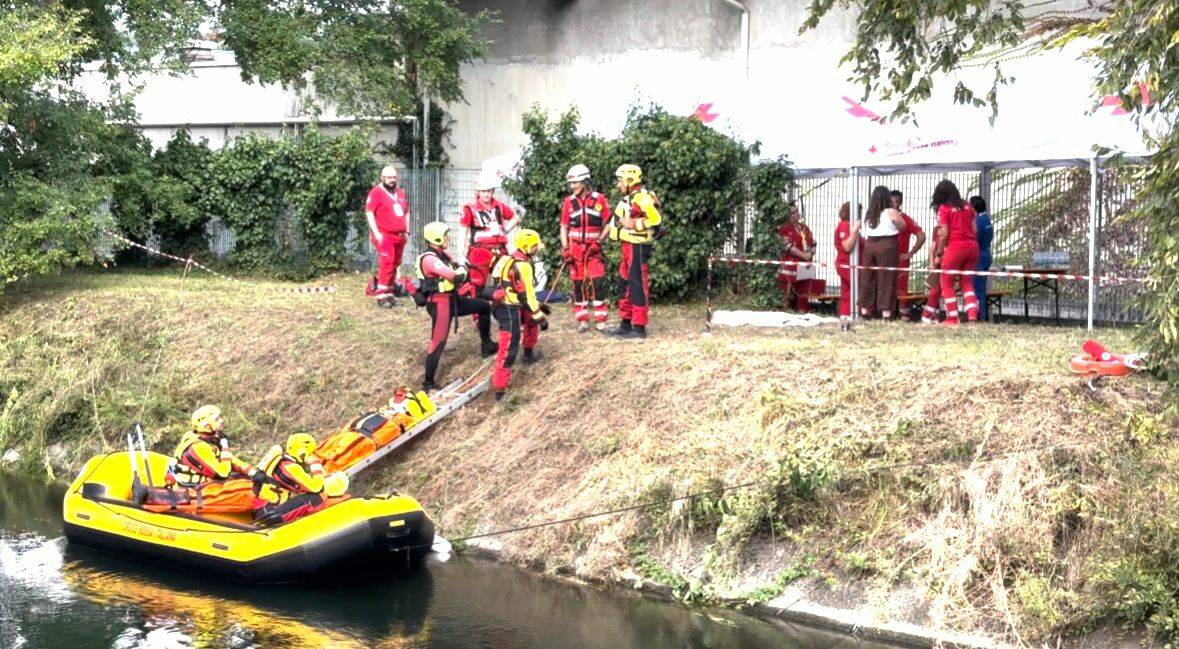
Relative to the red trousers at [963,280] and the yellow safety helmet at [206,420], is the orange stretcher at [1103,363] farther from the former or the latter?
the yellow safety helmet at [206,420]

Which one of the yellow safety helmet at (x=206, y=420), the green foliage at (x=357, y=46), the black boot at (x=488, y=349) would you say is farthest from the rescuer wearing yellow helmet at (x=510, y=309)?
the green foliage at (x=357, y=46)

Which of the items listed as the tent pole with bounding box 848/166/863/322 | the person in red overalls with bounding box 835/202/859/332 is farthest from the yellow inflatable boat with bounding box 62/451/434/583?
the tent pole with bounding box 848/166/863/322

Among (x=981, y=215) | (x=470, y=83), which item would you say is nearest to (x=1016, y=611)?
(x=981, y=215)

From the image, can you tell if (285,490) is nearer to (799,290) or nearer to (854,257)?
(854,257)

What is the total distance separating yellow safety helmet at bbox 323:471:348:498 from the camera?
13.3 meters

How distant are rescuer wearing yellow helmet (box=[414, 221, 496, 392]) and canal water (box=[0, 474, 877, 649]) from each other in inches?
115

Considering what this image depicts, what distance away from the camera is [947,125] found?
1645 centimetres

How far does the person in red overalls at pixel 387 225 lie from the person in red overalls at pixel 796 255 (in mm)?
5004

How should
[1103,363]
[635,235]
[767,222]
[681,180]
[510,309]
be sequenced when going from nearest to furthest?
[1103,363] → [510,309] → [635,235] → [767,222] → [681,180]

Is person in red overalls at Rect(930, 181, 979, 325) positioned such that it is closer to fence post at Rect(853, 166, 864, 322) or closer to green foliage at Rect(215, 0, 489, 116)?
fence post at Rect(853, 166, 864, 322)

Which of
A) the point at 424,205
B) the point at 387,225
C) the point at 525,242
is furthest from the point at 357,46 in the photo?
the point at 525,242

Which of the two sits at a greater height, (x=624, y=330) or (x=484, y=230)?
(x=484, y=230)

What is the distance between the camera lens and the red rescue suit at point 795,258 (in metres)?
19.1

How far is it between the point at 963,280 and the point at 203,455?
8.95m
